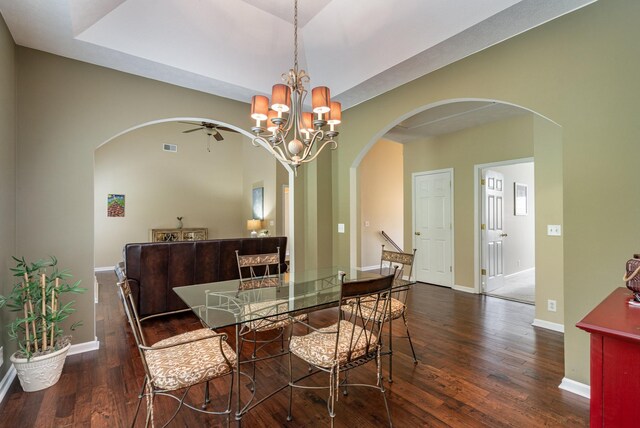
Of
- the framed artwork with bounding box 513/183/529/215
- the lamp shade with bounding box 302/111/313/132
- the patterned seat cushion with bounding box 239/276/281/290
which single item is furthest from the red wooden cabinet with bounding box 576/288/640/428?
the framed artwork with bounding box 513/183/529/215

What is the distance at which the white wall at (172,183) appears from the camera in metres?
7.53

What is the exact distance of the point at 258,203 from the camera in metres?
8.35

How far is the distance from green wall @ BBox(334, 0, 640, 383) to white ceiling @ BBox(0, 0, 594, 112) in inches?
8.2

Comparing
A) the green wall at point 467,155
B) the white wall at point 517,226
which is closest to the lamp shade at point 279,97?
the green wall at point 467,155

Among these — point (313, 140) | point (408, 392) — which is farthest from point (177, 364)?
point (313, 140)

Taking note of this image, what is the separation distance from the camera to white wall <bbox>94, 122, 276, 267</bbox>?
24.7 ft

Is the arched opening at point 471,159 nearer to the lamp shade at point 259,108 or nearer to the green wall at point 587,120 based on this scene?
the green wall at point 587,120

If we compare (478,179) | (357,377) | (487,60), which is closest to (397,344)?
(357,377)

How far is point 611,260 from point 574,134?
0.92m

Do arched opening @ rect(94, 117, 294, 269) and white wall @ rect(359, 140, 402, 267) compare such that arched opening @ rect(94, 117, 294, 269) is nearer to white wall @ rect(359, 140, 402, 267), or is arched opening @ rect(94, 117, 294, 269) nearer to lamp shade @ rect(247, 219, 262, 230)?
lamp shade @ rect(247, 219, 262, 230)

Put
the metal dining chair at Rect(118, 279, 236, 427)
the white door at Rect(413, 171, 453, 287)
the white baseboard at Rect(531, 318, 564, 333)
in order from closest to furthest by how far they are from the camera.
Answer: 1. the metal dining chair at Rect(118, 279, 236, 427)
2. the white baseboard at Rect(531, 318, 564, 333)
3. the white door at Rect(413, 171, 453, 287)

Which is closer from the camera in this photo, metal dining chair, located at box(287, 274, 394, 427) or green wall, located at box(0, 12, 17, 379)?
metal dining chair, located at box(287, 274, 394, 427)

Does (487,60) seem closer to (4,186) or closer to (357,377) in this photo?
(357,377)

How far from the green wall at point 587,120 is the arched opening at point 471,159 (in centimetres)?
102
